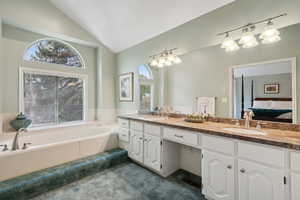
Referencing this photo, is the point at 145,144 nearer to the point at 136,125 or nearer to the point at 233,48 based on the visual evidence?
the point at 136,125

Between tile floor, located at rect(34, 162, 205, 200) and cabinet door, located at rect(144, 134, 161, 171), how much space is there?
0.18 meters

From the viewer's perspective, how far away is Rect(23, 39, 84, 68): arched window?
313 centimetres

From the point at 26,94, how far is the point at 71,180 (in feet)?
7.04

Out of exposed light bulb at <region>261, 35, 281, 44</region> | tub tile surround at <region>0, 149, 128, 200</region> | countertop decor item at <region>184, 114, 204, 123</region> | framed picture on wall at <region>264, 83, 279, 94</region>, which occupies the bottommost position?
tub tile surround at <region>0, 149, 128, 200</region>

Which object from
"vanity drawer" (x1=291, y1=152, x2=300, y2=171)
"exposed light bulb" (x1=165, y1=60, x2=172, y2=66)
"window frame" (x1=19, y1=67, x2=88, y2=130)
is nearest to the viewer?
"vanity drawer" (x1=291, y1=152, x2=300, y2=171)

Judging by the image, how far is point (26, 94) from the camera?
3082mm

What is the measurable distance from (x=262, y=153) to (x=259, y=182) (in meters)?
0.27

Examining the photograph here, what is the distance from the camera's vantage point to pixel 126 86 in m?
3.81

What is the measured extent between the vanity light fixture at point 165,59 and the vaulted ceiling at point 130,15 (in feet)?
1.44

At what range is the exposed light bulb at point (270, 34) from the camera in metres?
1.68

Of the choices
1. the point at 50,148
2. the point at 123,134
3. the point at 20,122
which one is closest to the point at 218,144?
the point at 123,134

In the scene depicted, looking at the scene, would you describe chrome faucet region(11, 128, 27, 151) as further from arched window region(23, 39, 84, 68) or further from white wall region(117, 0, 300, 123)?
white wall region(117, 0, 300, 123)

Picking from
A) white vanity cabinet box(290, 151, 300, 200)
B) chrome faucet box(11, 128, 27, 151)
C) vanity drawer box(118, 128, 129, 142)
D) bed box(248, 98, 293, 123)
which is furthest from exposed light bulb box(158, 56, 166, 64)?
chrome faucet box(11, 128, 27, 151)

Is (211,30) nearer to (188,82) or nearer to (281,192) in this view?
(188,82)
